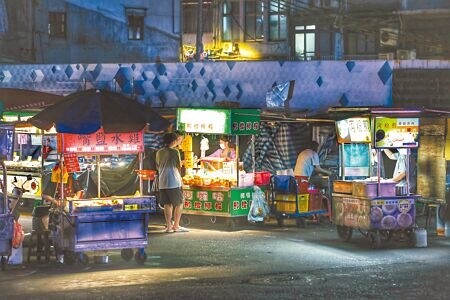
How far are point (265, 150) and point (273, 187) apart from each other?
273 centimetres

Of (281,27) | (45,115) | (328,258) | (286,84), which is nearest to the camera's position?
(45,115)

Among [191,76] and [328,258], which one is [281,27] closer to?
[191,76]

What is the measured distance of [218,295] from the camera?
9.29m

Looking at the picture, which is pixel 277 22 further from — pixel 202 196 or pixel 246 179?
pixel 202 196

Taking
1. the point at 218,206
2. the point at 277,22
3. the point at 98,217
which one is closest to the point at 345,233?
the point at 218,206

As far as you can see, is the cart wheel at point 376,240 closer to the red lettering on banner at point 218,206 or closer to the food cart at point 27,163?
the red lettering on banner at point 218,206

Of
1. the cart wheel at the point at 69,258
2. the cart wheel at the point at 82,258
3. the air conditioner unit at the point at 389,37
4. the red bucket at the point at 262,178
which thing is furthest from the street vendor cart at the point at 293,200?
the air conditioner unit at the point at 389,37

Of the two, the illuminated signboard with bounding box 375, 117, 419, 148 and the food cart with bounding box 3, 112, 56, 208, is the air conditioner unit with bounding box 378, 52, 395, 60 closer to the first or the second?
the food cart with bounding box 3, 112, 56, 208

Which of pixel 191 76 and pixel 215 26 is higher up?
pixel 215 26

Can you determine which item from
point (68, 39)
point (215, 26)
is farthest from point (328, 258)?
point (68, 39)

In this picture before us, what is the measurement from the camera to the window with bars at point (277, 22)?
109 ft

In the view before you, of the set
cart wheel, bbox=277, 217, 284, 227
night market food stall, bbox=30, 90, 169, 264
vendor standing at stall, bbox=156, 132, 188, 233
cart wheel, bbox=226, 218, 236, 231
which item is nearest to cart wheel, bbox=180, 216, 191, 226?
cart wheel, bbox=226, 218, 236, 231

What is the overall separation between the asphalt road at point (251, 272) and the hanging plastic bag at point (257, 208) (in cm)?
172

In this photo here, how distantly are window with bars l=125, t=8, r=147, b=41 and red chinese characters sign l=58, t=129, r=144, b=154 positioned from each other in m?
24.7
